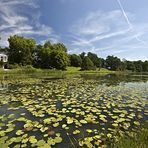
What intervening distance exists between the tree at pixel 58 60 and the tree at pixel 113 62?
51785 millimetres

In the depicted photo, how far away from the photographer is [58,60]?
7219cm

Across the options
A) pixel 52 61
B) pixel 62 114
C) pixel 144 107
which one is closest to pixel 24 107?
pixel 62 114

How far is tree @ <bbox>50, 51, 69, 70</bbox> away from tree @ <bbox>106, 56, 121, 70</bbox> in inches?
2039

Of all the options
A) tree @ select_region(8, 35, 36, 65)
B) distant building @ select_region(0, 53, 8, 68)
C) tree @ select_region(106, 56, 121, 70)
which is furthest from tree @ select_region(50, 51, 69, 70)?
A: tree @ select_region(106, 56, 121, 70)

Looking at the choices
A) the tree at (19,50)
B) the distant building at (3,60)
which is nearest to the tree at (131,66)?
the tree at (19,50)

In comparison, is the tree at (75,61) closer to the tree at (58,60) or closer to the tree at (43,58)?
the tree at (43,58)

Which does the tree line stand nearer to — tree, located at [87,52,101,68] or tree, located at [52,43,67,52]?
tree, located at [52,43,67,52]

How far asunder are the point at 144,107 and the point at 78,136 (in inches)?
205

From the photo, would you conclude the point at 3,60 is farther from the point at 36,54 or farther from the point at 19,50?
the point at 36,54

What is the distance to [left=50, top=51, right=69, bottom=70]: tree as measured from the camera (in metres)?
72.1

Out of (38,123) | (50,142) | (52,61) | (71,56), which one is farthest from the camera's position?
(71,56)

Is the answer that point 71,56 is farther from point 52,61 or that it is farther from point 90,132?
point 90,132

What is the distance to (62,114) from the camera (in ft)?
27.2

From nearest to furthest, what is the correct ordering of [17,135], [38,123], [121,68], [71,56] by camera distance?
1. [17,135]
2. [38,123]
3. [71,56]
4. [121,68]
